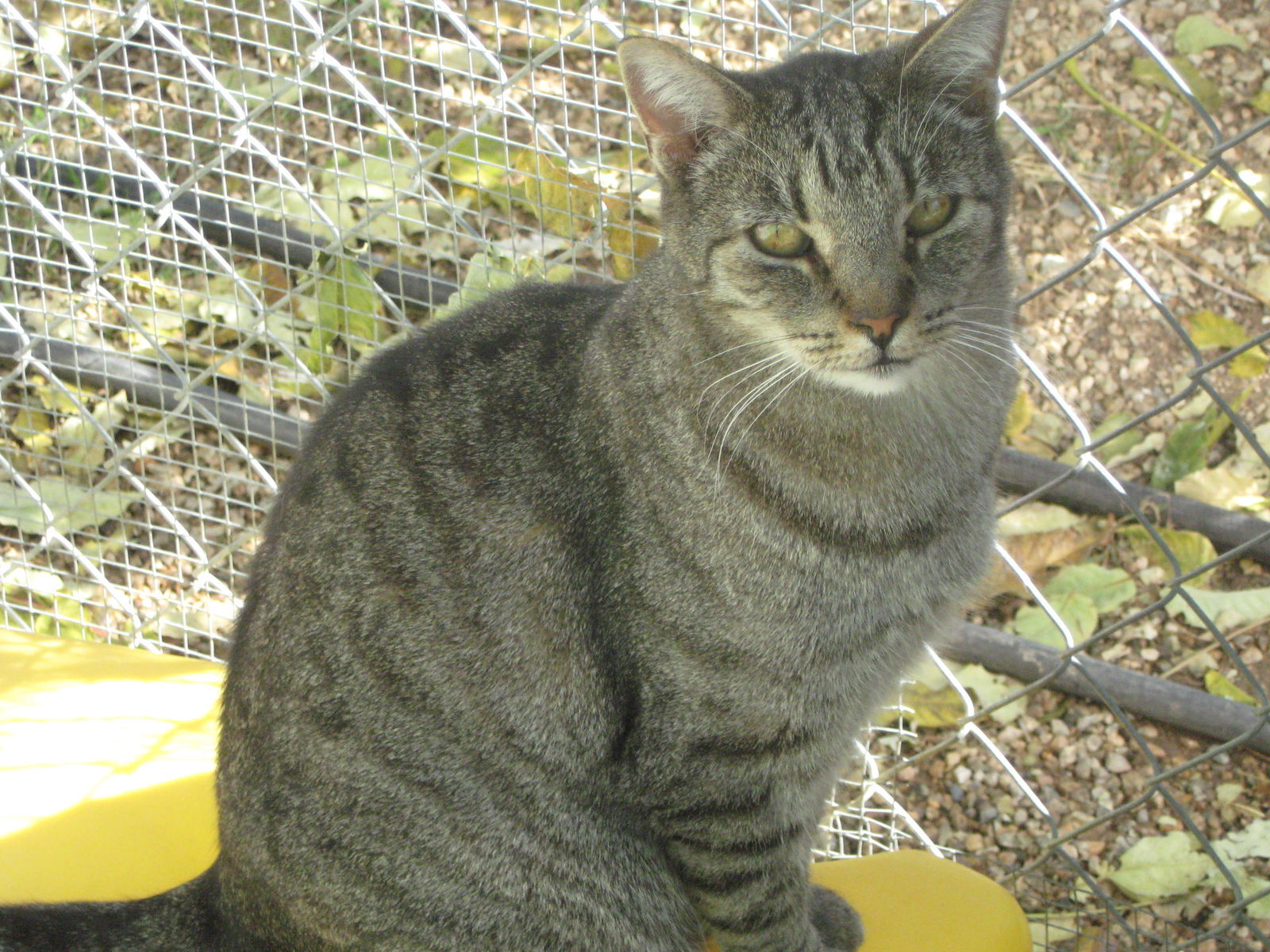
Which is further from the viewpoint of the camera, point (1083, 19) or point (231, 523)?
point (1083, 19)

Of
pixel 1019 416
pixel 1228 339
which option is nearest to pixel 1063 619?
pixel 1019 416

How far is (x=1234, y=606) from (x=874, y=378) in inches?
50.9

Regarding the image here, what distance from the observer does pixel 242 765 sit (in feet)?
5.95

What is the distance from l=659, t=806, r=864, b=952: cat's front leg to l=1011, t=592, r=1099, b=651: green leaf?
97cm

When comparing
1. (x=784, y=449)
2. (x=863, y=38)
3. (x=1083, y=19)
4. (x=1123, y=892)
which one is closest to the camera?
(x=784, y=449)

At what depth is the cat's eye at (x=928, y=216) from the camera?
5.30ft

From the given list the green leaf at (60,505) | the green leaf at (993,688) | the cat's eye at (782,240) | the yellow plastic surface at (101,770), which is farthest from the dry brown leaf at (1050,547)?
the green leaf at (60,505)

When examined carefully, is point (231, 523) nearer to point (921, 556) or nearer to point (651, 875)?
point (651, 875)

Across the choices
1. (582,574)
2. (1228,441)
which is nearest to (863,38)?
(1228,441)

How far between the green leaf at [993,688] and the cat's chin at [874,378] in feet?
3.63

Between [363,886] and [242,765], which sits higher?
[242,765]

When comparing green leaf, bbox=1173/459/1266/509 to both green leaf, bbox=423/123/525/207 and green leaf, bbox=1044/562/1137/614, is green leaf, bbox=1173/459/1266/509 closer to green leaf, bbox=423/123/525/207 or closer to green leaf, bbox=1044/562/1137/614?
green leaf, bbox=1044/562/1137/614

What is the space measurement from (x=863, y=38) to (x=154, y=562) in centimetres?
204

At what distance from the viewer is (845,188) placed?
5.22 ft
